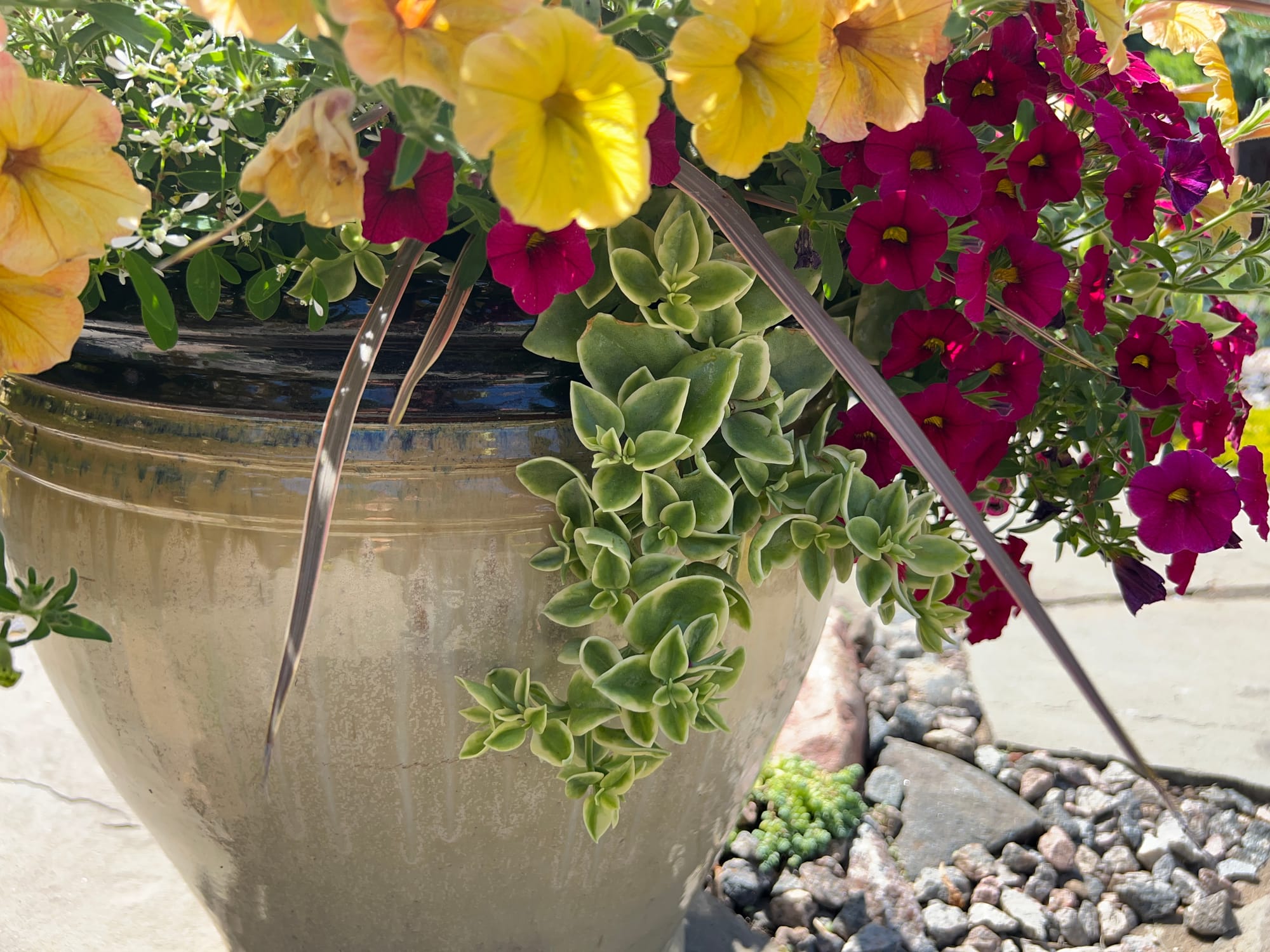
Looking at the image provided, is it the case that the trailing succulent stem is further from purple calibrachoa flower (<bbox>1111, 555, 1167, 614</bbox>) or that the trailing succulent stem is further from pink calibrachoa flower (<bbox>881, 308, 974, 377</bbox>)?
purple calibrachoa flower (<bbox>1111, 555, 1167, 614</bbox>)

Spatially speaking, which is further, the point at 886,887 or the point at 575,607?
the point at 886,887

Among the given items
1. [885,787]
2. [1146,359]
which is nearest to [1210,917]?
[885,787]

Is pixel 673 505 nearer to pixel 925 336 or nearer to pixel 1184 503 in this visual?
pixel 925 336

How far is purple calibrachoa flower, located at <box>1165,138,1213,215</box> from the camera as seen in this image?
3.00 feet

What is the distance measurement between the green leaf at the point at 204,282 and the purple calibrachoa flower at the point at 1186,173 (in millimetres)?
777

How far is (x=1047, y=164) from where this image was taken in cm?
81

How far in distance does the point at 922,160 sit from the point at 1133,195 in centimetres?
20

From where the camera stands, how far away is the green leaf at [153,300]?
2.34ft

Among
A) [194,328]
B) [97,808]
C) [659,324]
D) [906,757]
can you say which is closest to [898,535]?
[659,324]

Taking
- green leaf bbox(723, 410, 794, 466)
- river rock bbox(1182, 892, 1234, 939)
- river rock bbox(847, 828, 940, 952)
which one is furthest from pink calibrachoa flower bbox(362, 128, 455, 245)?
river rock bbox(1182, 892, 1234, 939)

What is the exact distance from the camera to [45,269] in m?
0.57

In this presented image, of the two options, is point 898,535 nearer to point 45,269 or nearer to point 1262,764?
point 45,269

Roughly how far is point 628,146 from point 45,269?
0.33 metres

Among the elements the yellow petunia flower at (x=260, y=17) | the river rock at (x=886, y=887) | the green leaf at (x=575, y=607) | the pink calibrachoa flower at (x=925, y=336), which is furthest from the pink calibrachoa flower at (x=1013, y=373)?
the river rock at (x=886, y=887)
